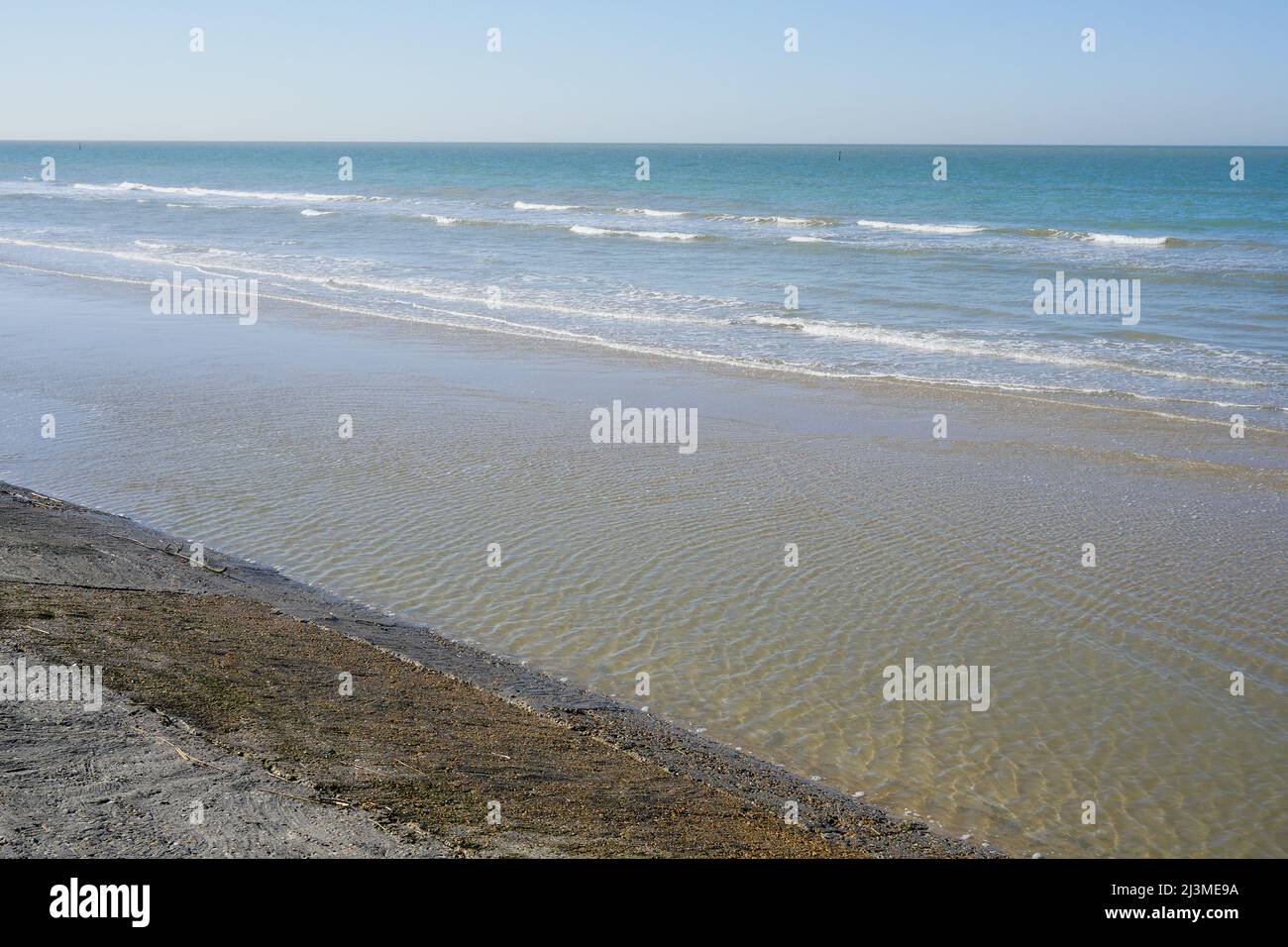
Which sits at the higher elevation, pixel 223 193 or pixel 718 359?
pixel 223 193

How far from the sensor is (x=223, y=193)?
66.8m

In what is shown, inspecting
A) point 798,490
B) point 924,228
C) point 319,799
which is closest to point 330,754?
point 319,799

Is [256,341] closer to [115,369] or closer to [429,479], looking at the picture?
[115,369]

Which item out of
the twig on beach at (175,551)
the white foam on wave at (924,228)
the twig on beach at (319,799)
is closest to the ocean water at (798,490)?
the twig on beach at (175,551)

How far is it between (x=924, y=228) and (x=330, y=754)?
39648 millimetres

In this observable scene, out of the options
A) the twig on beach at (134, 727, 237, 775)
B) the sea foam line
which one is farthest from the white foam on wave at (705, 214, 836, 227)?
the twig on beach at (134, 727, 237, 775)

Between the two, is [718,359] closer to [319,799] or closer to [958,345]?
[958,345]

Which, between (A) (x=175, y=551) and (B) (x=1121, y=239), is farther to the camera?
(B) (x=1121, y=239)

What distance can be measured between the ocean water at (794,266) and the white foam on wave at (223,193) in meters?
0.73

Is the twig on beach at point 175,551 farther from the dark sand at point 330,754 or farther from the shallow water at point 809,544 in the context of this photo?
the dark sand at point 330,754

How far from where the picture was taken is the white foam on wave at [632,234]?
124 feet

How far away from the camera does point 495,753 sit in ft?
17.2

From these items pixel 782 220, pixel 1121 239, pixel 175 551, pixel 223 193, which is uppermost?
pixel 223 193

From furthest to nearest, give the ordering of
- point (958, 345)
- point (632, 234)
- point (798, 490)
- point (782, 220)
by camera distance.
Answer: point (782, 220)
point (632, 234)
point (958, 345)
point (798, 490)
